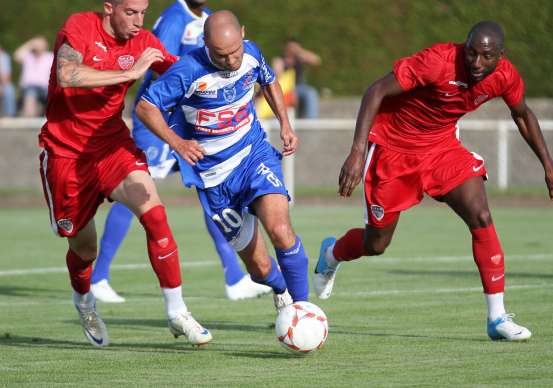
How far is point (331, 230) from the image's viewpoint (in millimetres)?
17828

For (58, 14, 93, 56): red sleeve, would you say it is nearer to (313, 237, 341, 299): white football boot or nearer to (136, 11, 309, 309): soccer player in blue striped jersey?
(136, 11, 309, 309): soccer player in blue striped jersey

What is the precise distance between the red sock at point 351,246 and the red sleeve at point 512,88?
5.35ft

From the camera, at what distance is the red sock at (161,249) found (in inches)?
333

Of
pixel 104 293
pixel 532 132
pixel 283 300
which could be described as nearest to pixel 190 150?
pixel 283 300

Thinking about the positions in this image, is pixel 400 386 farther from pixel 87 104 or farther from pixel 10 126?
pixel 10 126

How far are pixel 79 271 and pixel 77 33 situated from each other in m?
1.66

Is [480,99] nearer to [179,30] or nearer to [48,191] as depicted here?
[48,191]

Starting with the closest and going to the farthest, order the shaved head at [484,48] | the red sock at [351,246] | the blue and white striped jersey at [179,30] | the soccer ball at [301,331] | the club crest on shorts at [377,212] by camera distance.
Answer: the soccer ball at [301,331] → the shaved head at [484,48] → the club crest on shorts at [377,212] → the red sock at [351,246] → the blue and white striped jersey at [179,30]

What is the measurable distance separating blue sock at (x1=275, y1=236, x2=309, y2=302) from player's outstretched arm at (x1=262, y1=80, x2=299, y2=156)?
2.39ft

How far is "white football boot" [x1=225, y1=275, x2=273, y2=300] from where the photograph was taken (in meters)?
11.4

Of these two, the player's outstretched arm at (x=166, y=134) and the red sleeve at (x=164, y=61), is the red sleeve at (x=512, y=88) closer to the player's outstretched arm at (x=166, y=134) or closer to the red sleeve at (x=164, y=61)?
the player's outstretched arm at (x=166, y=134)

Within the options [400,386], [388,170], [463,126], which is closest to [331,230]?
[463,126]

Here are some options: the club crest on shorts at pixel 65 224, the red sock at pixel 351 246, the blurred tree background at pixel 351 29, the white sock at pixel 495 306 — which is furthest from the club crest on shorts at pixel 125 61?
the blurred tree background at pixel 351 29

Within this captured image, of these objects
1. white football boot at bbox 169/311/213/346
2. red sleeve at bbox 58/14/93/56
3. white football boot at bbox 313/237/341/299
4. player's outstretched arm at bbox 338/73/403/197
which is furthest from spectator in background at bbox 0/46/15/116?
white football boot at bbox 169/311/213/346
